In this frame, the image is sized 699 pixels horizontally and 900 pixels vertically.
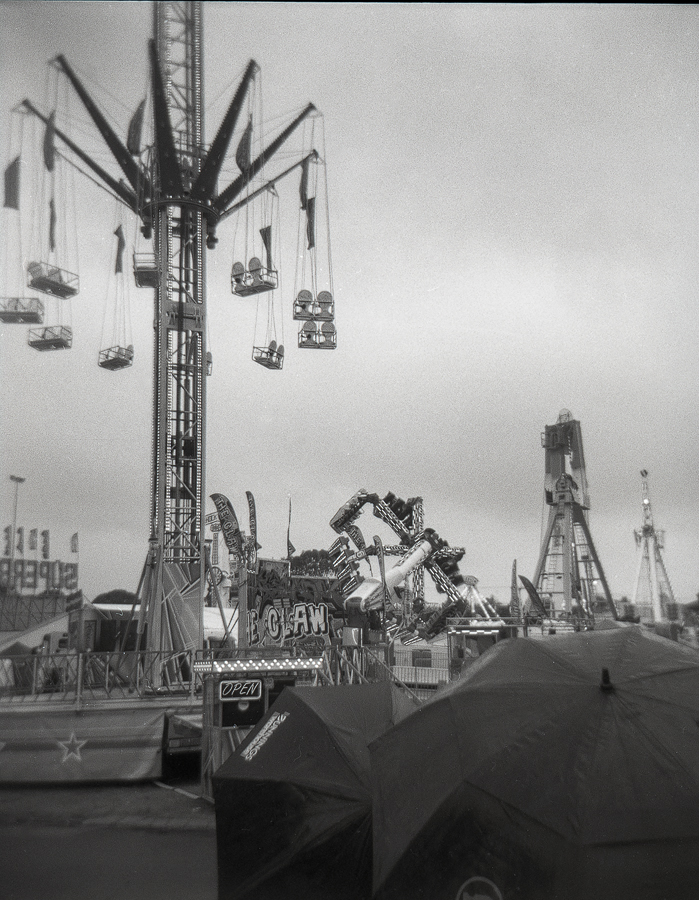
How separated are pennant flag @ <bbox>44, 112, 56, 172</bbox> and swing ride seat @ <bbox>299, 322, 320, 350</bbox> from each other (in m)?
6.13

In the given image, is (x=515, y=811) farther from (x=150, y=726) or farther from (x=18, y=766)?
(x=18, y=766)

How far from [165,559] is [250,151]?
9652mm

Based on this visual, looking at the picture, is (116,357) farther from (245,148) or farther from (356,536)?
(356,536)

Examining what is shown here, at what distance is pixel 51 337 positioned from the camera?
15.6m

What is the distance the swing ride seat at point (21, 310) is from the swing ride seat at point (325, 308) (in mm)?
6217

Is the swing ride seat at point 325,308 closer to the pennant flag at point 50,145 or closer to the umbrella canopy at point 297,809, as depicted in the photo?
the pennant flag at point 50,145

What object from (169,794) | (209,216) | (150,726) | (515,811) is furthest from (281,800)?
(209,216)

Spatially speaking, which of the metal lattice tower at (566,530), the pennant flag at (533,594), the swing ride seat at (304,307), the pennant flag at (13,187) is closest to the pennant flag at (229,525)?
the swing ride seat at (304,307)

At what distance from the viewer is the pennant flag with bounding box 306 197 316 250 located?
19609 mm

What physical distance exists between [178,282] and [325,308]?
A: 142 inches

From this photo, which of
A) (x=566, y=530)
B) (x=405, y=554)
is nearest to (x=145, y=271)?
(x=405, y=554)

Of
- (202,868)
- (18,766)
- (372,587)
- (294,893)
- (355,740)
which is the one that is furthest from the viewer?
(372,587)

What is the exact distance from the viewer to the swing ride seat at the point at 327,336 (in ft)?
58.1

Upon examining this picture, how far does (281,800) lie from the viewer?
16.2 feet
